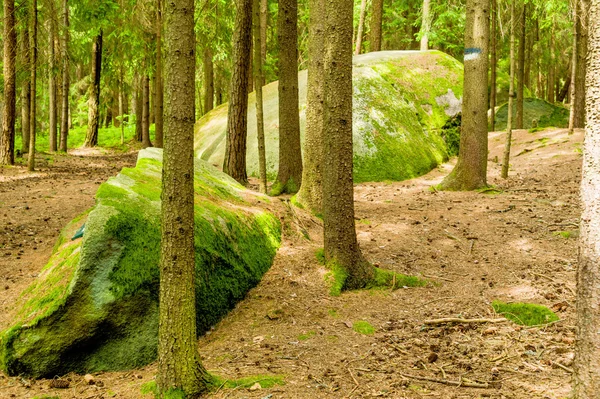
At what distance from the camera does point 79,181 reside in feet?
41.7

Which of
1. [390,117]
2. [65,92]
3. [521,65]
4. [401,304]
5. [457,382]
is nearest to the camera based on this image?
[457,382]

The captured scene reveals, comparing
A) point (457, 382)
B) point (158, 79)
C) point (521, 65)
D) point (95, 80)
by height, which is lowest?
point (457, 382)

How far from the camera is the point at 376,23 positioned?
17641 mm

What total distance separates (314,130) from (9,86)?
35.7 ft

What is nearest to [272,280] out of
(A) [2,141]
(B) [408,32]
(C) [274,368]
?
(C) [274,368]

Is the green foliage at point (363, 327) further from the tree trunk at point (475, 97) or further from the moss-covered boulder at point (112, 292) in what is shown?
the tree trunk at point (475, 97)

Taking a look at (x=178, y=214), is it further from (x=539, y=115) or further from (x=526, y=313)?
(x=539, y=115)

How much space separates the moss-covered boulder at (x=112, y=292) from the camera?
4117 mm

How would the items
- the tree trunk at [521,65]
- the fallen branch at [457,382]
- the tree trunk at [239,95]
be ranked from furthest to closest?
the tree trunk at [521,65], the tree trunk at [239,95], the fallen branch at [457,382]

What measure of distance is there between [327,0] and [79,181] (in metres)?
9.33

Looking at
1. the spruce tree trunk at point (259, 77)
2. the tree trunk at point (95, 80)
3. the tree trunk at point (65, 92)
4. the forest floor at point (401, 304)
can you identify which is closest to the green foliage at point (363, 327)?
the forest floor at point (401, 304)

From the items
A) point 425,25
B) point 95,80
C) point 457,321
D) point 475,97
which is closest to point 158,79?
point 95,80

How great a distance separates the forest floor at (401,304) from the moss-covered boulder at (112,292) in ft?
0.59

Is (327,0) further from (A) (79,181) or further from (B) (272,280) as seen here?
(A) (79,181)
